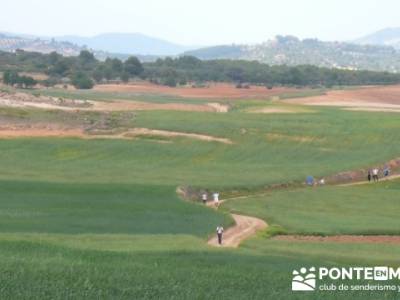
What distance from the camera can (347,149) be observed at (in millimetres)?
75375

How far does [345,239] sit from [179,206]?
10626 mm

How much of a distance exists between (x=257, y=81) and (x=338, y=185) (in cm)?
11821

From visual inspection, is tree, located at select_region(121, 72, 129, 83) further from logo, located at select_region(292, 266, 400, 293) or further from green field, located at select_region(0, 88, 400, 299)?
logo, located at select_region(292, 266, 400, 293)

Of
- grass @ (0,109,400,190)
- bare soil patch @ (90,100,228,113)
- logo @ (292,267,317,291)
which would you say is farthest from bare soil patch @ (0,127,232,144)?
logo @ (292,267,317,291)

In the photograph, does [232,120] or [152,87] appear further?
[152,87]

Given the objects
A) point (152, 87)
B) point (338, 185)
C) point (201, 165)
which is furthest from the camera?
point (152, 87)

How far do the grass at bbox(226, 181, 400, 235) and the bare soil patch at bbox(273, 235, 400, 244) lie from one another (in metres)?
0.41

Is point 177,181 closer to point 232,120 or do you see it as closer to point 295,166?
point 295,166

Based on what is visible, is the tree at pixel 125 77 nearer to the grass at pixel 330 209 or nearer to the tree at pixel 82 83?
the tree at pixel 82 83

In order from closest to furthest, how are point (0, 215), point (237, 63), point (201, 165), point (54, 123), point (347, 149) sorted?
point (0, 215) → point (201, 165) → point (347, 149) → point (54, 123) → point (237, 63)

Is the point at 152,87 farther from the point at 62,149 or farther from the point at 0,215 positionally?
the point at 0,215

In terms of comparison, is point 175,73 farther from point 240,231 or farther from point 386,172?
point 240,231

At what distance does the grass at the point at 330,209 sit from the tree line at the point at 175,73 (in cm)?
9202

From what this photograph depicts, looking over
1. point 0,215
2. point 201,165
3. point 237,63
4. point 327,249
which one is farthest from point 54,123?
point 237,63
